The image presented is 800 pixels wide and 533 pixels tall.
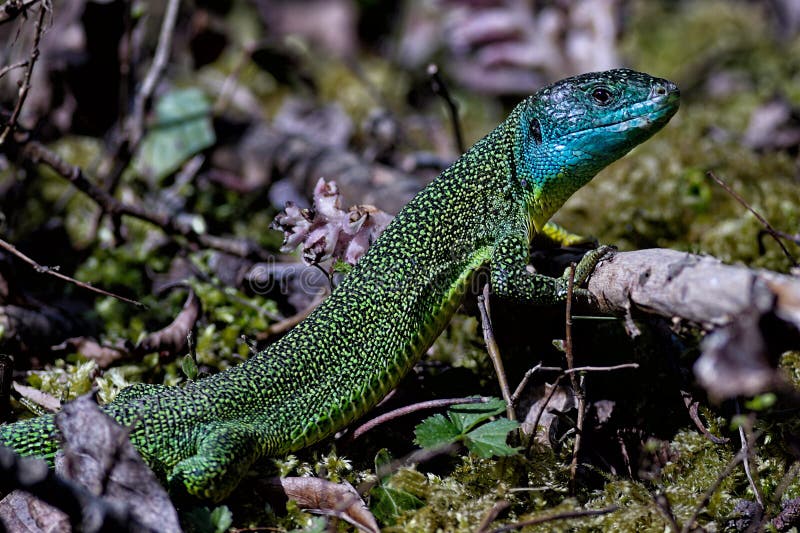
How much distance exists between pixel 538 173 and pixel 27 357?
2839mm

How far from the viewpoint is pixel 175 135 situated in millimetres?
5539

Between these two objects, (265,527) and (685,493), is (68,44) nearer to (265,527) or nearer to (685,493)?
(265,527)

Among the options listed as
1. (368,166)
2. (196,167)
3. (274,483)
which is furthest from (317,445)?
(196,167)

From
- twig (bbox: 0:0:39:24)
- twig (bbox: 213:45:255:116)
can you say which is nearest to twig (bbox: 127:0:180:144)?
twig (bbox: 213:45:255:116)

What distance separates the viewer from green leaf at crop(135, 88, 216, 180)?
544 cm

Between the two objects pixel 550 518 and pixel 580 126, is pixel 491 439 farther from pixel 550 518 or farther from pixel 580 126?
pixel 580 126

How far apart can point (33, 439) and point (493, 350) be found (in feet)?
6.26

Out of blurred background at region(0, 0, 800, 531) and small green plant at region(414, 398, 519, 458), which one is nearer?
small green plant at region(414, 398, 519, 458)

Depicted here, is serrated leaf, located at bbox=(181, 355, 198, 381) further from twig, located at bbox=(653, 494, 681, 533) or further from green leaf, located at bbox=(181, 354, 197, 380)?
twig, located at bbox=(653, 494, 681, 533)

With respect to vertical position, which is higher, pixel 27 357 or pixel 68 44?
pixel 68 44

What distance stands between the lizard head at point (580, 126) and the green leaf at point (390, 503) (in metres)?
1.49

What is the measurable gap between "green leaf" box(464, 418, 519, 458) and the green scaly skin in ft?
1.81

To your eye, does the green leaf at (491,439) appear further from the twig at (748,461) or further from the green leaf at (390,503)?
the twig at (748,461)

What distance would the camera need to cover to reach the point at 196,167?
5520 mm
